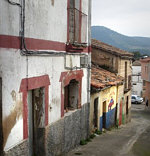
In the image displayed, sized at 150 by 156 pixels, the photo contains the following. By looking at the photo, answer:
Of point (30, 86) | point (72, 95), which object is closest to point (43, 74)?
point (30, 86)

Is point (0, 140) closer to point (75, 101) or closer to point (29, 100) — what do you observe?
point (29, 100)

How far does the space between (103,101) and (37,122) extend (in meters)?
7.23

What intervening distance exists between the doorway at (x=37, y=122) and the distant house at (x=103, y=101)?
4996 mm

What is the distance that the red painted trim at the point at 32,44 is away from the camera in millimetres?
5354

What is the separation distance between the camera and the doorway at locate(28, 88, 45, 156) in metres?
7.16

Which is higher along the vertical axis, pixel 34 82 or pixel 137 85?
pixel 34 82

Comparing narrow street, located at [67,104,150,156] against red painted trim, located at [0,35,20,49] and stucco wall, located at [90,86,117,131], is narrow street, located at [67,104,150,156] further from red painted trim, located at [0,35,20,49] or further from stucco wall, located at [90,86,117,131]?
red painted trim, located at [0,35,20,49]

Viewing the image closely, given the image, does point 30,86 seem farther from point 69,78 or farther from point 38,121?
point 69,78

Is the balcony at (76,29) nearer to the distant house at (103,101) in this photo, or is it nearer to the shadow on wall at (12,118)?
the distant house at (103,101)

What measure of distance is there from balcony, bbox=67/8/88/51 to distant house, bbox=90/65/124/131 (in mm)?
2858

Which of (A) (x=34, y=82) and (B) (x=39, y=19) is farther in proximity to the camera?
(B) (x=39, y=19)

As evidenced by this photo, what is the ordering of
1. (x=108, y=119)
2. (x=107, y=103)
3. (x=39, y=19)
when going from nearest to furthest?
1. (x=39, y=19)
2. (x=107, y=103)
3. (x=108, y=119)

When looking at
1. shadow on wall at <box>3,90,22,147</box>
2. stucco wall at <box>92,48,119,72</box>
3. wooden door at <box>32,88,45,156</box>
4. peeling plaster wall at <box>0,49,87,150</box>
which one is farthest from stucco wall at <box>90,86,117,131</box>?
shadow on wall at <box>3,90,22,147</box>

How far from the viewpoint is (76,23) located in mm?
9320
